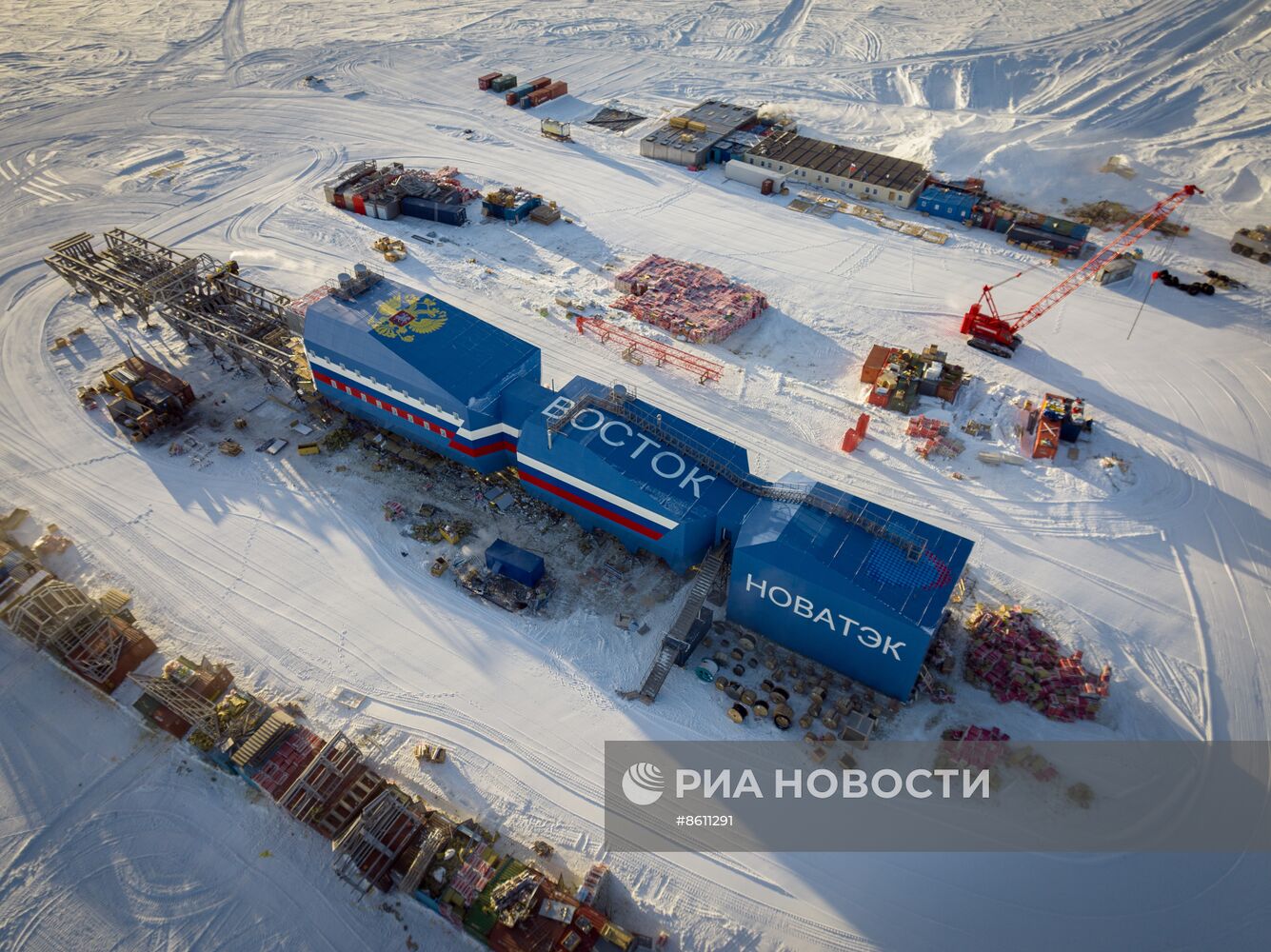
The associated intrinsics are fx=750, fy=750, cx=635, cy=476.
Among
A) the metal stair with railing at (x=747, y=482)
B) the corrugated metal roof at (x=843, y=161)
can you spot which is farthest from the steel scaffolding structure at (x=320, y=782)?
the corrugated metal roof at (x=843, y=161)

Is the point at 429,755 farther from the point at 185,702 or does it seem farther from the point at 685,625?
the point at 685,625

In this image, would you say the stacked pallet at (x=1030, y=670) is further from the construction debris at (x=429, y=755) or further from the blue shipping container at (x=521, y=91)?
the blue shipping container at (x=521, y=91)

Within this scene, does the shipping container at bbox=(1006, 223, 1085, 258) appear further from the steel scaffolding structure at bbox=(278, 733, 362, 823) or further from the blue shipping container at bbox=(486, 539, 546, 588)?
the steel scaffolding structure at bbox=(278, 733, 362, 823)

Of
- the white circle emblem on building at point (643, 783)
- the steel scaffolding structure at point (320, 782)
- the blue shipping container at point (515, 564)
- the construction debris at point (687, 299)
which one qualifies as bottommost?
the white circle emblem on building at point (643, 783)

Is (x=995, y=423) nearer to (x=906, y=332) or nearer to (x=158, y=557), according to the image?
(x=906, y=332)

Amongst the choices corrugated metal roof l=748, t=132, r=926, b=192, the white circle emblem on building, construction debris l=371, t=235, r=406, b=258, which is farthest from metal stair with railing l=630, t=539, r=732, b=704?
corrugated metal roof l=748, t=132, r=926, b=192

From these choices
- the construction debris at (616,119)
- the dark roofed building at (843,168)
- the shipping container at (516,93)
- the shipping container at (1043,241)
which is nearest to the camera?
the shipping container at (1043,241)

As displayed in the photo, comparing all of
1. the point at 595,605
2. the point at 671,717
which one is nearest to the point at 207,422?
the point at 595,605

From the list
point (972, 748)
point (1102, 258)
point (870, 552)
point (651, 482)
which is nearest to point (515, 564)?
point (651, 482)
